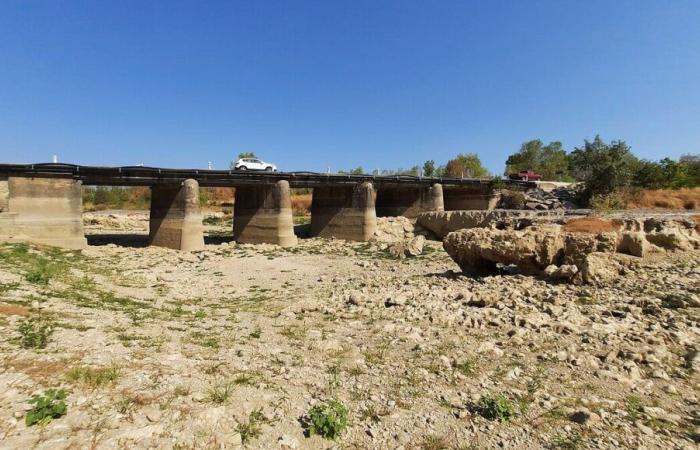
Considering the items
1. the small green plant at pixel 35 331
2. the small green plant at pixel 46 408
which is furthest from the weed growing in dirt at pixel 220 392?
the small green plant at pixel 35 331

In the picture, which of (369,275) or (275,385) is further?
(369,275)

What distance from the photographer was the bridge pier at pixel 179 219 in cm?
2550

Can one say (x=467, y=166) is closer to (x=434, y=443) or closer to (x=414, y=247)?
(x=414, y=247)

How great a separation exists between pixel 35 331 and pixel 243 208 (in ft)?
82.2

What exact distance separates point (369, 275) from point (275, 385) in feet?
39.3

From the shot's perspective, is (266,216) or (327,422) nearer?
(327,422)

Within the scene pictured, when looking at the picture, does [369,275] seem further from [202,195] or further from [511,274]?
[202,195]

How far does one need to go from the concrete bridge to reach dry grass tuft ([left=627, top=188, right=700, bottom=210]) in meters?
11.3

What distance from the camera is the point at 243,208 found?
30516 mm

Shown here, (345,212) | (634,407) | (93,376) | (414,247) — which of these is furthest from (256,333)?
(345,212)

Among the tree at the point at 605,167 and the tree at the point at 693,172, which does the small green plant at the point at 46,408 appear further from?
the tree at the point at 693,172

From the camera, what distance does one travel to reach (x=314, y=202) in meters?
34.8

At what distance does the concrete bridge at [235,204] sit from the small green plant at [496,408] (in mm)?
24470

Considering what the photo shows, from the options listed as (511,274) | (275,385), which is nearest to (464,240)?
(511,274)
